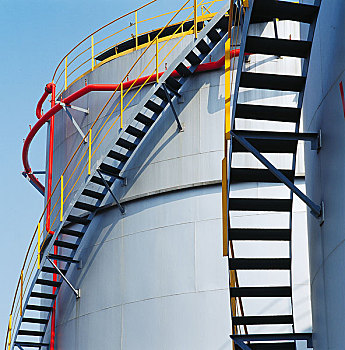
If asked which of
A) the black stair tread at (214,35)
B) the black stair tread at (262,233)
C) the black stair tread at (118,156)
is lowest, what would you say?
the black stair tread at (262,233)

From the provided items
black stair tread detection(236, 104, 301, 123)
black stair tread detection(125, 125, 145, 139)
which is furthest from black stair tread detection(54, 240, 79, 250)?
black stair tread detection(236, 104, 301, 123)

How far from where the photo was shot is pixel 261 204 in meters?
10.3

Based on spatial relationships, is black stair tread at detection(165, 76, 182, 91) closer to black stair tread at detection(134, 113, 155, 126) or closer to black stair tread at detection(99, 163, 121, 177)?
black stair tread at detection(134, 113, 155, 126)

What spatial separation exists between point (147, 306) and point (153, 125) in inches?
148

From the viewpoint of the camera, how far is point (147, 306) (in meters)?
14.0

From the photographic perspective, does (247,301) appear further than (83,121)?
No

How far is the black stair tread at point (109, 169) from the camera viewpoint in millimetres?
15242

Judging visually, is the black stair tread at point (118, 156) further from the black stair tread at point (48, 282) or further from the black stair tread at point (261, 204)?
the black stair tread at point (261, 204)

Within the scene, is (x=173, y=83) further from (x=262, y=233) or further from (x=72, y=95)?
(x=262, y=233)

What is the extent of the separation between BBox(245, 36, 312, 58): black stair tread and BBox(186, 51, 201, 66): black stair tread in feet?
19.0

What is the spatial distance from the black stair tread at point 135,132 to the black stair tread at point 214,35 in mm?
2386

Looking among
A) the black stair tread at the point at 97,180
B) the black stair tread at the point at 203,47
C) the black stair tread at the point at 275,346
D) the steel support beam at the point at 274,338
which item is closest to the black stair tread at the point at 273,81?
the steel support beam at the point at 274,338

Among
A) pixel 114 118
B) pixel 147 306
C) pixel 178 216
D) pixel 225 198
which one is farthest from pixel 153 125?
pixel 225 198

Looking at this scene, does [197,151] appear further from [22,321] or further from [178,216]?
[22,321]
